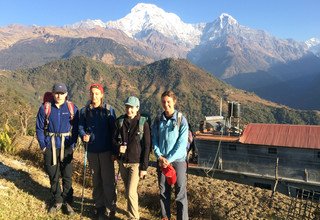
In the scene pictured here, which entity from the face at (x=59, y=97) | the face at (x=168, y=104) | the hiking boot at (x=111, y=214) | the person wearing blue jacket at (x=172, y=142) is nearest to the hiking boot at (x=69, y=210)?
the hiking boot at (x=111, y=214)

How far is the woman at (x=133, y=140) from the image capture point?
5824 millimetres

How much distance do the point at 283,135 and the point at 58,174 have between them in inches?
996

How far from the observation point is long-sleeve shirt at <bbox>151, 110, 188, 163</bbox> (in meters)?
5.67

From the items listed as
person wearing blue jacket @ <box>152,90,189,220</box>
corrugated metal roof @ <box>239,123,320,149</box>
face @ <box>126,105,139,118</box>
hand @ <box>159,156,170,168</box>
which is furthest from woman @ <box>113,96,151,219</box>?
corrugated metal roof @ <box>239,123,320,149</box>

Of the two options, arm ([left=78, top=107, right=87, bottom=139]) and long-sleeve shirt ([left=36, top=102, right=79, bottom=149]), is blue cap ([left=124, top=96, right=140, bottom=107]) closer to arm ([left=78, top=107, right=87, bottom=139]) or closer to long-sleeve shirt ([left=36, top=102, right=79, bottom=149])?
arm ([left=78, top=107, right=87, bottom=139])

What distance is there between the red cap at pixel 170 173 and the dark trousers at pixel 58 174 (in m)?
1.86

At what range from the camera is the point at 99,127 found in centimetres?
611

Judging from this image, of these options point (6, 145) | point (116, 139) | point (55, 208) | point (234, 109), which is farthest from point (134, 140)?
point (234, 109)

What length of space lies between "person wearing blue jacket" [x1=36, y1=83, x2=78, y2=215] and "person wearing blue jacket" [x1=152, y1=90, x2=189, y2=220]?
158 cm

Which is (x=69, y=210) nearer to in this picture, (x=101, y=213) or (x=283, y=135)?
(x=101, y=213)

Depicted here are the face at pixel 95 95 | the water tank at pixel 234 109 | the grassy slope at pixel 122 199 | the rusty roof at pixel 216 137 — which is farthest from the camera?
the water tank at pixel 234 109

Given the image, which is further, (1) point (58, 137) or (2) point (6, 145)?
(2) point (6, 145)

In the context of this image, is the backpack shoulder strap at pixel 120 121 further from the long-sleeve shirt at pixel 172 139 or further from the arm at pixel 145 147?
the long-sleeve shirt at pixel 172 139

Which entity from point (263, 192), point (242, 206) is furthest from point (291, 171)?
point (242, 206)
